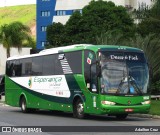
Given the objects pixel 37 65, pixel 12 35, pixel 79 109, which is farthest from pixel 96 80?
pixel 12 35

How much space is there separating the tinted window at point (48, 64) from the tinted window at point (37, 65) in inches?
20.8

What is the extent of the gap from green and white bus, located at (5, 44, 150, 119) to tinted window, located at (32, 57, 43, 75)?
22.0 inches

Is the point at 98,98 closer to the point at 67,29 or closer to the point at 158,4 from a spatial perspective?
the point at 158,4

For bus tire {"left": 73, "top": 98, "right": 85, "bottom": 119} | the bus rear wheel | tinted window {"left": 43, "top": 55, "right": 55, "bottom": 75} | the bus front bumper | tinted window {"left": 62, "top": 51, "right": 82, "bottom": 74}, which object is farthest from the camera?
the bus rear wheel

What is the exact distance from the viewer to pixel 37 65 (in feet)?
87.8

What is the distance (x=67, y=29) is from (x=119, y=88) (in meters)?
46.9

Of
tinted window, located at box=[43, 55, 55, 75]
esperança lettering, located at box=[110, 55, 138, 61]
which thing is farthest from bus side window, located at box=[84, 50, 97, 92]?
tinted window, located at box=[43, 55, 55, 75]

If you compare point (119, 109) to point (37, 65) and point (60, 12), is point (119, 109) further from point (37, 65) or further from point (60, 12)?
point (60, 12)

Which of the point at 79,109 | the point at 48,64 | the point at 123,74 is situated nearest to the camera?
the point at 123,74

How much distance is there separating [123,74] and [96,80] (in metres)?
1.17

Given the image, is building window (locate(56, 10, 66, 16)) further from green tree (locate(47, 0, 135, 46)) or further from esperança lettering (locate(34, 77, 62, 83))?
esperança lettering (locate(34, 77, 62, 83))

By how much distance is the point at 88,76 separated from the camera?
21.8 metres

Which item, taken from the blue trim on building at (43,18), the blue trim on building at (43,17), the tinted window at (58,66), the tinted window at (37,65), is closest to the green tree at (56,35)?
the blue trim on building at (43,17)

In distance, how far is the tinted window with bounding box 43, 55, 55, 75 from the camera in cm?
2503
